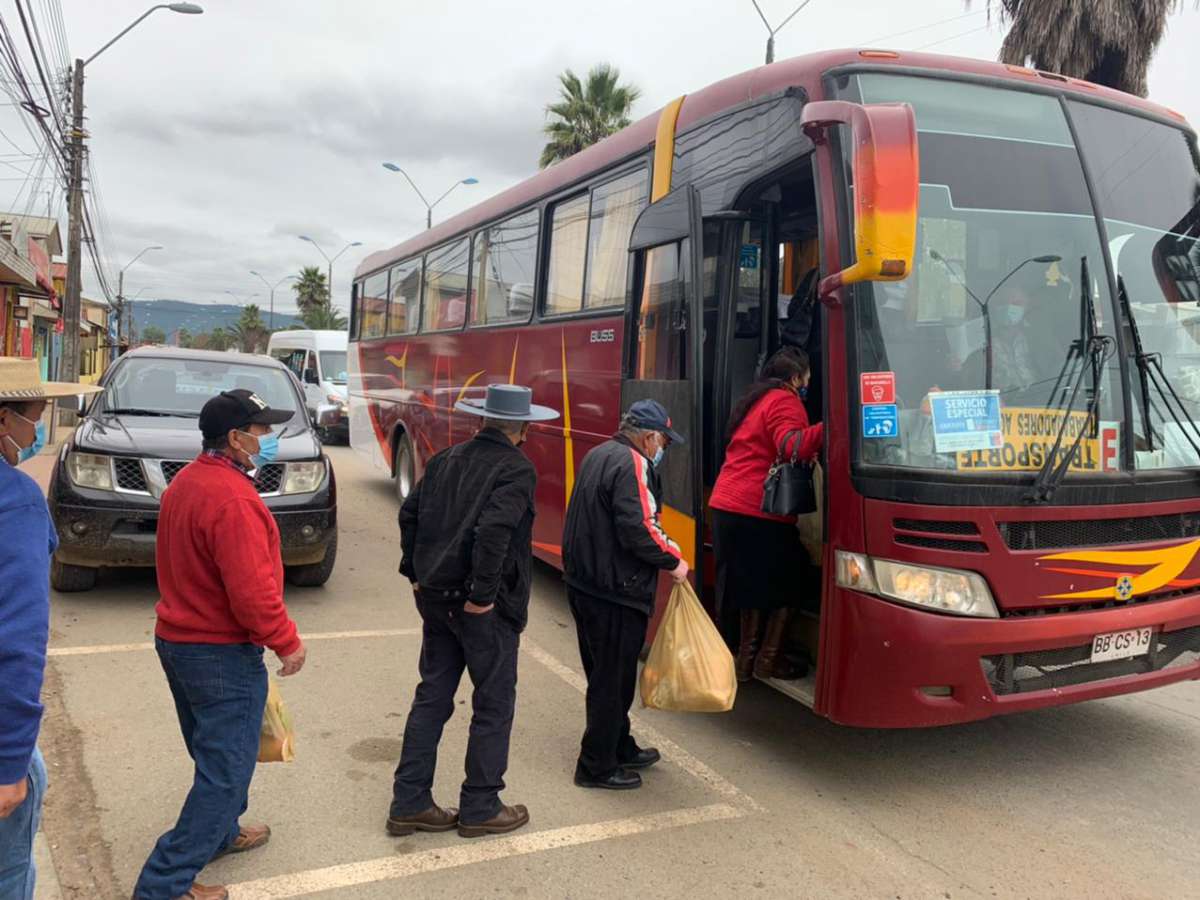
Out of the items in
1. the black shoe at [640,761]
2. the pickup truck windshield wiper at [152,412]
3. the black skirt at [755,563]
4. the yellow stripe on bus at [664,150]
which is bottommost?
the black shoe at [640,761]

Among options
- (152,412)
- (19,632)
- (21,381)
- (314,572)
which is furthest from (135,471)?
(19,632)

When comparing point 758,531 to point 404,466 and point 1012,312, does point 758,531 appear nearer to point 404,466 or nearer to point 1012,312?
point 1012,312

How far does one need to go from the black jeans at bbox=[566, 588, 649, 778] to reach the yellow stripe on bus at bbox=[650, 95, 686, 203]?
99.7 inches

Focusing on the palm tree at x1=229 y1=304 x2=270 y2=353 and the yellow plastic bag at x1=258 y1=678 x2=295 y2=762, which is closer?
the yellow plastic bag at x1=258 y1=678 x2=295 y2=762

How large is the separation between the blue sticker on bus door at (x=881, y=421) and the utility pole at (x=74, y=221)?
17121 mm

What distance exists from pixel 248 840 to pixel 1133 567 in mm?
3732

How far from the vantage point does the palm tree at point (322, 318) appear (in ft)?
209

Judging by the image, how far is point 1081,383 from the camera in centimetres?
384

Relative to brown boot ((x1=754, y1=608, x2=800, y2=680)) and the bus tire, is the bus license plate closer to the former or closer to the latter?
brown boot ((x1=754, y1=608, x2=800, y2=680))

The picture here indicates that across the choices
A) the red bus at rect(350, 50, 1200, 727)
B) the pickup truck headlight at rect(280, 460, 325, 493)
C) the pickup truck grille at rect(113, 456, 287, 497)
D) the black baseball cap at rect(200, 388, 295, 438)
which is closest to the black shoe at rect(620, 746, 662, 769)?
the red bus at rect(350, 50, 1200, 727)

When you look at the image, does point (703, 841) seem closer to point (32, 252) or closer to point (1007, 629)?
point (1007, 629)

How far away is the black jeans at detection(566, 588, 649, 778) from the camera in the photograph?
3941 millimetres

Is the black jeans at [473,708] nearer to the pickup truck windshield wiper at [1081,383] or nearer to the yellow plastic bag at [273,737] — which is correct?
the yellow plastic bag at [273,737]

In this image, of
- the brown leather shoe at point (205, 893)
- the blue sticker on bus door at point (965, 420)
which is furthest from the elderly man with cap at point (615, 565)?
the brown leather shoe at point (205, 893)
